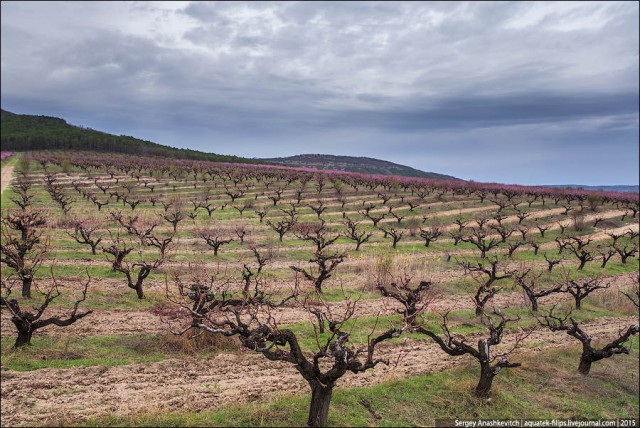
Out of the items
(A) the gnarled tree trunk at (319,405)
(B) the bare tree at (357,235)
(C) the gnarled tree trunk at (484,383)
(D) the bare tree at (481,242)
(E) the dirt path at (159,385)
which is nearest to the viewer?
(A) the gnarled tree trunk at (319,405)

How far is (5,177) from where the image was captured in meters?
57.3

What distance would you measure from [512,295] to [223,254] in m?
18.1

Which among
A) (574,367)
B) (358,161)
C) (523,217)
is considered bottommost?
(574,367)

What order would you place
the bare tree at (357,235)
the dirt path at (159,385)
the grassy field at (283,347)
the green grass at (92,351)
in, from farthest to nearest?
the bare tree at (357,235)
the green grass at (92,351)
the grassy field at (283,347)
the dirt path at (159,385)

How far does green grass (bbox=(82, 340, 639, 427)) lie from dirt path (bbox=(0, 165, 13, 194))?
49094 mm

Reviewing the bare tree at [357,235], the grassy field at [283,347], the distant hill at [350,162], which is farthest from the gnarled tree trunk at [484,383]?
the distant hill at [350,162]

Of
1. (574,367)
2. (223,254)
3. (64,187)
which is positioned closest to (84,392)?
(574,367)

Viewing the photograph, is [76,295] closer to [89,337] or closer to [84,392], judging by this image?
[89,337]

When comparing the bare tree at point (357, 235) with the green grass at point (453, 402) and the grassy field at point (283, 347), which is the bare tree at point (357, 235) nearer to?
the grassy field at point (283, 347)

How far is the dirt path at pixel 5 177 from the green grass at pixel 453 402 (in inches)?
1933

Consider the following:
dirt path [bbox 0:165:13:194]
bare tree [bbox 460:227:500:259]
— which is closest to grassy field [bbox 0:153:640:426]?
bare tree [bbox 460:227:500:259]

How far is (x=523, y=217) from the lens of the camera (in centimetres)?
4453

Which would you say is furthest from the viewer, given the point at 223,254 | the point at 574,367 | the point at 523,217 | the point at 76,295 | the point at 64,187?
the point at 64,187

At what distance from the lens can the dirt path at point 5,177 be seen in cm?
4900
